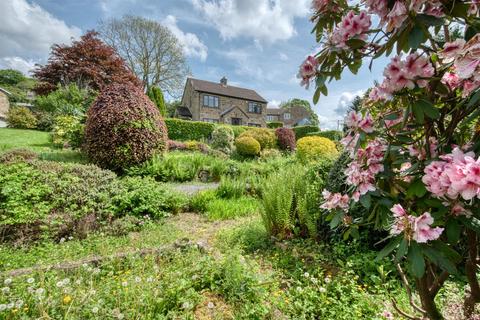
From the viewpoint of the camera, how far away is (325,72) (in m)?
1.22

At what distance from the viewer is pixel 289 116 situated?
5203 cm

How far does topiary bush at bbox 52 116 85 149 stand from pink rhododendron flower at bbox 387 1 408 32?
32.8ft

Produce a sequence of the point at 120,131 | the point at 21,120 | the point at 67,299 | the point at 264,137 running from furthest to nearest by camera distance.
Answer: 1. the point at 21,120
2. the point at 264,137
3. the point at 120,131
4. the point at 67,299

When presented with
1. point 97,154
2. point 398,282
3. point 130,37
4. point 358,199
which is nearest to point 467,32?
point 358,199

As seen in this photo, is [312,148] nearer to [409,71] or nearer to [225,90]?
[409,71]

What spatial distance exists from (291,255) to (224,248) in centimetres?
85

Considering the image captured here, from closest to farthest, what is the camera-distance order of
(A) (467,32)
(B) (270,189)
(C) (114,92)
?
(A) (467,32) < (B) (270,189) < (C) (114,92)

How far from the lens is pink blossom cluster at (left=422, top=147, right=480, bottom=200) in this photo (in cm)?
74

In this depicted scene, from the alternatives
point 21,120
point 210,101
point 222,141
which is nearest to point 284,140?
point 222,141

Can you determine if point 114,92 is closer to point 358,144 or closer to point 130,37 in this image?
point 358,144

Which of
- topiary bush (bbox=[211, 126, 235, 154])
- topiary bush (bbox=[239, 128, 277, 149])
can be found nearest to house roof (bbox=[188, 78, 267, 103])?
topiary bush (bbox=[239, 128, 277, 149])

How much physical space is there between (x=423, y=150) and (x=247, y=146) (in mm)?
13429

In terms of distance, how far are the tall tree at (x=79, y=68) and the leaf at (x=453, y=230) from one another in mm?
23481

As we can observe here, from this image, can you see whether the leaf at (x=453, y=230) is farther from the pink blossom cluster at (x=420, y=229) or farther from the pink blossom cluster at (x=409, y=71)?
the pink blossom cluster at (x=409, y=71)
